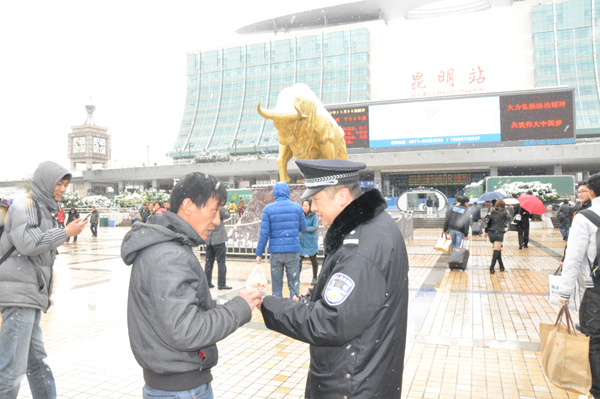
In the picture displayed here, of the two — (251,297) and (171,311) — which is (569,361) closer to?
(251,297)

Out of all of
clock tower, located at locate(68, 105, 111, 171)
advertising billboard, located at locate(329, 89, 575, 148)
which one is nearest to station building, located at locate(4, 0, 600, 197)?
advertising billboard, located at locate(329, 89, 575, 148)

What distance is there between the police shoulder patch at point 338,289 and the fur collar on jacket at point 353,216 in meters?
0.21

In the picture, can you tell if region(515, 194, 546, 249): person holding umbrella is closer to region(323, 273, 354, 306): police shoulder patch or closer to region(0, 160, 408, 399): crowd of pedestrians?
region(0, 160, 408, 399): crowd of pedestrians

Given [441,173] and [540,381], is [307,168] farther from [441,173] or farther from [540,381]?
[441,173]

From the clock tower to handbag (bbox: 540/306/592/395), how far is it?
69976 mm

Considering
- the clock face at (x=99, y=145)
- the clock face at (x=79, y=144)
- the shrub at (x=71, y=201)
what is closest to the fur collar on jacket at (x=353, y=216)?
the shrub at (x=71, y=201)

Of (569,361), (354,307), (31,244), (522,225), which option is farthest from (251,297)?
(522,225)

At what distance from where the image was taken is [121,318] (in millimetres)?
5738

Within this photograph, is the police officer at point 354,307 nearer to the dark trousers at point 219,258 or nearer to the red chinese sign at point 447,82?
the dark trousers at point 219,258

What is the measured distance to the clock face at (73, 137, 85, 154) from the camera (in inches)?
2589

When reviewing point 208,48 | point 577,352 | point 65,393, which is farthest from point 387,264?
point 208,48

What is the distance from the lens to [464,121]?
3142 centimetres

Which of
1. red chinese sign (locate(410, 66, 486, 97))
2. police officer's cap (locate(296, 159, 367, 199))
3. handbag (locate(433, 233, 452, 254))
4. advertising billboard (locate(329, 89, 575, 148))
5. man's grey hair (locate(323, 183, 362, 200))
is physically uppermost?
red chinese sign (locate(410, 66, 486, 97))

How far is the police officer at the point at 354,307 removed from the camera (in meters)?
1.67
